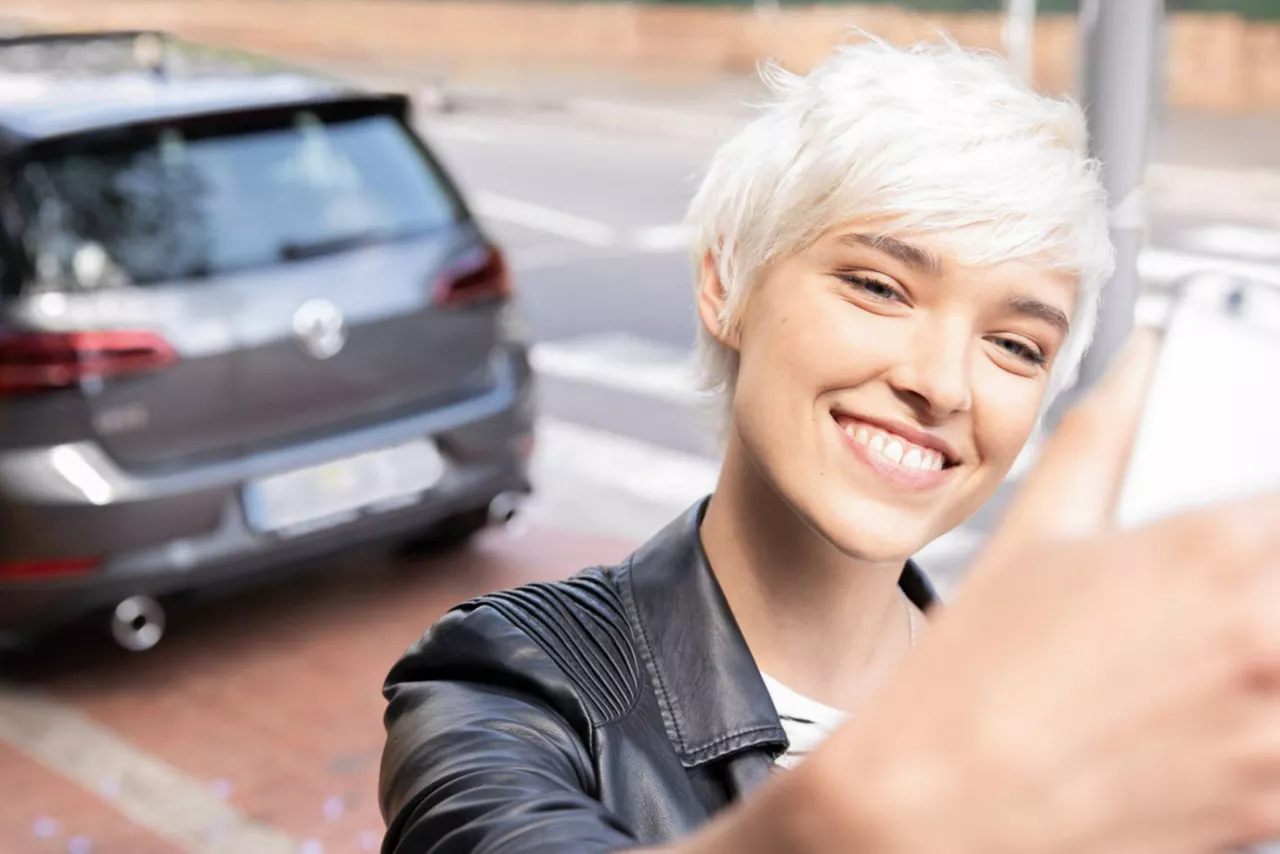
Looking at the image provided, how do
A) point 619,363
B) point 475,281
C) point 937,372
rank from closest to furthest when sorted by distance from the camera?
point 937,372
point 475,281
point 619,363

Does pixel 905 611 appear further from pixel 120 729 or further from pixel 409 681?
pixel 120 729

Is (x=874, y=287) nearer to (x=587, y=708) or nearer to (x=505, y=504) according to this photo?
Result: (x=587, y=708)

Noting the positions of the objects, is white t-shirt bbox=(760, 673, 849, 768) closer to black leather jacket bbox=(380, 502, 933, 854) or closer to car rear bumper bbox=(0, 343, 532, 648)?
black leather jacket bbox=(380, 502, 933, 854)

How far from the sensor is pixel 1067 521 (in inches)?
21.6

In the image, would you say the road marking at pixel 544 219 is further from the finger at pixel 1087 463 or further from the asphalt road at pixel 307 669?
the finger at pixel 1087 463

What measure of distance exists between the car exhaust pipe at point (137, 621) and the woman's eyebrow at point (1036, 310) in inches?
141

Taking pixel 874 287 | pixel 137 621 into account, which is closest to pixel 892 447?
pixel 874 287

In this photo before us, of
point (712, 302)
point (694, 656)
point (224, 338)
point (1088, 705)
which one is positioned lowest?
point (224, 338)

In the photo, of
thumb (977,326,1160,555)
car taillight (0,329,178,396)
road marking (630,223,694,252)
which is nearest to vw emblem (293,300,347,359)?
car taillight (0,329,178,396)

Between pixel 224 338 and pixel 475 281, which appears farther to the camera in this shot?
pixel 475 281

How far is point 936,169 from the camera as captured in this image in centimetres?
137

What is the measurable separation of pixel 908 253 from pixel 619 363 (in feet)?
23.2

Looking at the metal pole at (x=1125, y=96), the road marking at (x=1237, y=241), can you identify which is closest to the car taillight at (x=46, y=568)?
the metal pole at (x=1125, y=96)

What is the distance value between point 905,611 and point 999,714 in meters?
1.23
